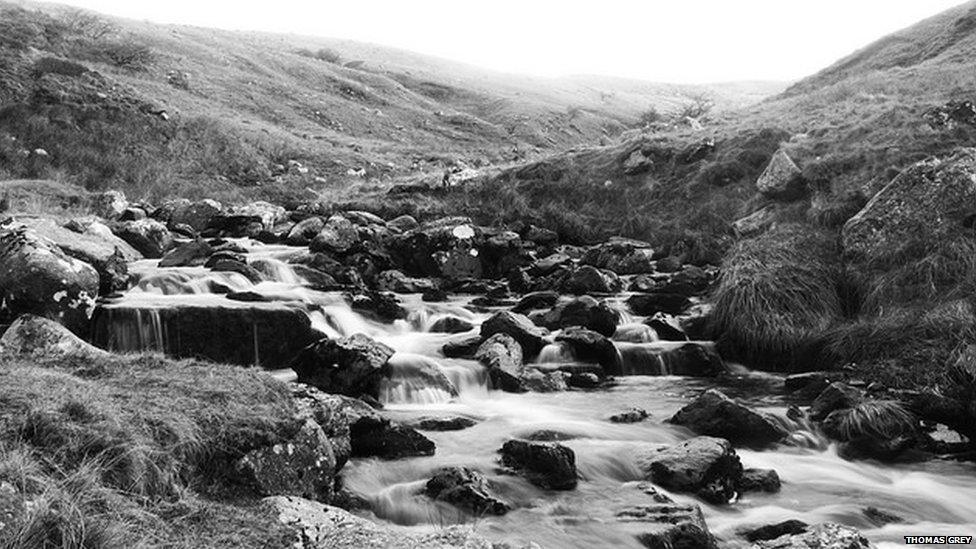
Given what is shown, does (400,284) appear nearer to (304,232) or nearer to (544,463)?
(304,232)

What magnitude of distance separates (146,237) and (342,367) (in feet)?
37.2

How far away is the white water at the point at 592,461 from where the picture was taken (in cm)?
782

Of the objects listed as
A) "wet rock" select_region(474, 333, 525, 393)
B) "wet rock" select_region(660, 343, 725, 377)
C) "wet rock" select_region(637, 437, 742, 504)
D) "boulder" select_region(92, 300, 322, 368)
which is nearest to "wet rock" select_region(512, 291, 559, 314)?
"wet rock" select_region(474, 333, 525, 393)

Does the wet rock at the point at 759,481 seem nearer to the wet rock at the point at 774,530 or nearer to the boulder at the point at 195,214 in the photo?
the wet rock at the point at 774,530

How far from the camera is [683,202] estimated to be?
24203 millimetres

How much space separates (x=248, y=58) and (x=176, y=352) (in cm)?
5659

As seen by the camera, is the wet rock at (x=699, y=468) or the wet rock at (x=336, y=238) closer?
the wet rock at (x=699, y=468)

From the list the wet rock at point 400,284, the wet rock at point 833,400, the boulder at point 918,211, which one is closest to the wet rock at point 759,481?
the wet rock at point 833,400

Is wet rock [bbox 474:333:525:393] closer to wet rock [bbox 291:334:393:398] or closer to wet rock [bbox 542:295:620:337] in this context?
wet rock [bbox 542:295:620:337]

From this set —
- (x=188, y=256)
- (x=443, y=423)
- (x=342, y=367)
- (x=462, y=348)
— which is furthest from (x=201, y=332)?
(x=188, y=256)

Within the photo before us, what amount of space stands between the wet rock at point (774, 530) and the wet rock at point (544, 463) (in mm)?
1934

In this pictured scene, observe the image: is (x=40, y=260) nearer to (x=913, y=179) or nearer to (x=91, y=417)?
(x=91, y=417)

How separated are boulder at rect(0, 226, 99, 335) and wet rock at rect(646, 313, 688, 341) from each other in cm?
1039

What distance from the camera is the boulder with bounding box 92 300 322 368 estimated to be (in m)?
12.5
